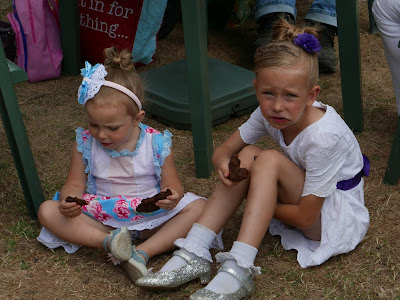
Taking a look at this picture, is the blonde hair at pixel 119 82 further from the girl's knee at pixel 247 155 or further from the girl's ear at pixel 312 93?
the girl's ear at pixel 312 93

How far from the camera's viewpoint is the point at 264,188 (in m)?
2.05

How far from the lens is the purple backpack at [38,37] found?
144 inches

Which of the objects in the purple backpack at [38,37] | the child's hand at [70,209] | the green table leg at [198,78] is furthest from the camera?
the purple backpack at [38,37]

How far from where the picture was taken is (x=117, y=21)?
12.3 ft

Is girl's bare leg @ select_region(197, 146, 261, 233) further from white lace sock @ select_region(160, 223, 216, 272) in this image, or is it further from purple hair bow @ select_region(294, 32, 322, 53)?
purple hair bow @ select_region(294, 32, 322, 53)

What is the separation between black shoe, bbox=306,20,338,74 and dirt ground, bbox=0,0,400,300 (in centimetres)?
23

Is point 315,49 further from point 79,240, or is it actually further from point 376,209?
point 79,240

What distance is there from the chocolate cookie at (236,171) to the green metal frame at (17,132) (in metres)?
0.76

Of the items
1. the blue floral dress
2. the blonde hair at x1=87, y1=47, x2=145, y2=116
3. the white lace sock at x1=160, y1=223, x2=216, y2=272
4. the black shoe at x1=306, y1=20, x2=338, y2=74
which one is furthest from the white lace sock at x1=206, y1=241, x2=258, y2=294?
the black shoe at x1=306, y1=20, x2=338, y2=74

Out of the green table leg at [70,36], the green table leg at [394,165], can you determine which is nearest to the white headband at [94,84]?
the green table leg at [394,165]

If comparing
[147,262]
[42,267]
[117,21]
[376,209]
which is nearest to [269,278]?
[147,262]

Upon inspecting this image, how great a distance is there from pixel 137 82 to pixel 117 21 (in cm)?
165

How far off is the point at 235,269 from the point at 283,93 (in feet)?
1.81

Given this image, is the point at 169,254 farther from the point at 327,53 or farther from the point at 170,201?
the point at 327,53
